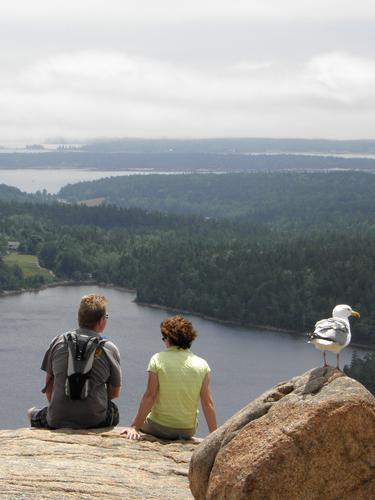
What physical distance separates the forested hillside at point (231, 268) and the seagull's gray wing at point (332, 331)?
10287 cm

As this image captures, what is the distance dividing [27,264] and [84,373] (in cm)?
15705

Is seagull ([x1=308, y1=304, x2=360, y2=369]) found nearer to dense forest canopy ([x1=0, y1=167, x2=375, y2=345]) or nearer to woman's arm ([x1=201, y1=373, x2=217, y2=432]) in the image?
woman's arm ([x1=201, y1=373, x2=217, y2=432])

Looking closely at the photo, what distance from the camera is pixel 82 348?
11250mm

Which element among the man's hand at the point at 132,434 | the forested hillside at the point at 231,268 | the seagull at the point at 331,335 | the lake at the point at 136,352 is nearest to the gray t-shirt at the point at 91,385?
the man's hand at the point at 132,434

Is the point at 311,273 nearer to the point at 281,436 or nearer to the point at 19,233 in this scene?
the point at 19,233

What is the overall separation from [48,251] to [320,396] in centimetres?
16080

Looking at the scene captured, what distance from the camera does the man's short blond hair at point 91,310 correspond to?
36.2 ft

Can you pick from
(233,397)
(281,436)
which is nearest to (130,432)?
(281,436)

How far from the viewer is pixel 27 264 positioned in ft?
546

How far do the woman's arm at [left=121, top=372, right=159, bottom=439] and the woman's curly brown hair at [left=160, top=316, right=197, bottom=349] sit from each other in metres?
0.44

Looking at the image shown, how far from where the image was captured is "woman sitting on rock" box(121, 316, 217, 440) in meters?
11.3

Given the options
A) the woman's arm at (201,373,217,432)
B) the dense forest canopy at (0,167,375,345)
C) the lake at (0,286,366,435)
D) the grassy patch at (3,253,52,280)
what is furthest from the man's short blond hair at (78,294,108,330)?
the grassy patch at (3,253,52,280)

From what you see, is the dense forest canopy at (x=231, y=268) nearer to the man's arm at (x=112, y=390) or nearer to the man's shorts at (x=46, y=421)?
the man's shorts at (x=46, y=421)

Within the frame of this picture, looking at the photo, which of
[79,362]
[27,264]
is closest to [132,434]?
[79,362]
